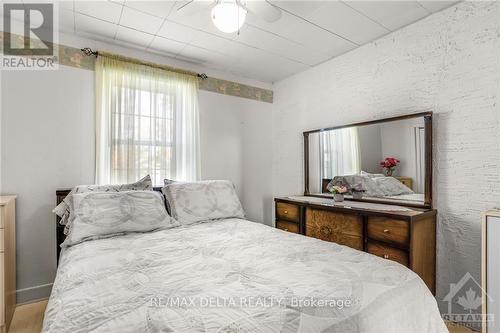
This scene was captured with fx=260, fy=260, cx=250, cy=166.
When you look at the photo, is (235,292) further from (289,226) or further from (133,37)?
(133,37)

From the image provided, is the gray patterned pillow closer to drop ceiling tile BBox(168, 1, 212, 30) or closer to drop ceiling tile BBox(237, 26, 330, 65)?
drop ceiling tile BBox(168, 1, 212, 30)

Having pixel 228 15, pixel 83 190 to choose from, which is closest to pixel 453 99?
pixel 228 15

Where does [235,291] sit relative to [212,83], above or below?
below

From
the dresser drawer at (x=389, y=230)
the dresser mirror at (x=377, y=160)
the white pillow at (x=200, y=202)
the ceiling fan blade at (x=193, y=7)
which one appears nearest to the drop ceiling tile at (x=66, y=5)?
the ceiling fan blade at (x=193, y=7)

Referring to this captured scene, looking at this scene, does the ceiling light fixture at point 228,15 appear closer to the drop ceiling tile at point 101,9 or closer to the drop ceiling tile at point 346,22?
the drop ceiling tile at point 346,22

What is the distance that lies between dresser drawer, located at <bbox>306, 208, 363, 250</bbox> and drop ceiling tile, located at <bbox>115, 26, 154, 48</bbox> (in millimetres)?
2508

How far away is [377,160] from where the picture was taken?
8.84 feet

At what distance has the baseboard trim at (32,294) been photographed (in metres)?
2.29

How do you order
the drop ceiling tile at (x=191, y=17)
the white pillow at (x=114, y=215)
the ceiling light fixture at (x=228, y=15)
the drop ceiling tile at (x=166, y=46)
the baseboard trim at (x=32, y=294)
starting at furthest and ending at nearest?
the drop ceiling tile at (x=166, y=46) → the baseboard trim at (x=32, y=294) → the drop ceiling tile at (x=191, y=17) → the white pillow at (x=114, y=215) → the ceiling light fixture at (x=228, y=15)

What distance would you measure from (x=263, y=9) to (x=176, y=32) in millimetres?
1125

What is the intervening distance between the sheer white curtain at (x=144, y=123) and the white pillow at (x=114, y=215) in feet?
1.97

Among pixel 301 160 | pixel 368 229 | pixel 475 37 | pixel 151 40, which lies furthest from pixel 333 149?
pixel 151 40

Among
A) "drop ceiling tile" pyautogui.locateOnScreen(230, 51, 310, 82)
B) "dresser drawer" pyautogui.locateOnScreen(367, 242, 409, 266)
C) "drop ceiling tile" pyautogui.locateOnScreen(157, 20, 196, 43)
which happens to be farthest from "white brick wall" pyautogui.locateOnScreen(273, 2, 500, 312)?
"drop ceiling tile" pyautogui.locateOnScreen(157, 20, 196, 43)

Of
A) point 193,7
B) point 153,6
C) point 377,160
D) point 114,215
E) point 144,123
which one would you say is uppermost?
point 153,6
